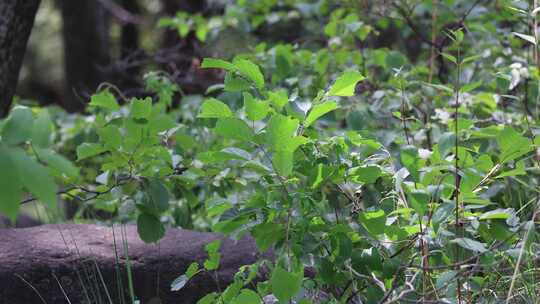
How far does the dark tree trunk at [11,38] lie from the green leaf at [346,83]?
1.77 meters

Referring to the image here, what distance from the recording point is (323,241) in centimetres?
199

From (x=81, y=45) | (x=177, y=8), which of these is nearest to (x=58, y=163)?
(x=177, y=8)

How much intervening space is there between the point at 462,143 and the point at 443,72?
2.03m

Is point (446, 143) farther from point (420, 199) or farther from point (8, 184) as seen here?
point (8, 184)

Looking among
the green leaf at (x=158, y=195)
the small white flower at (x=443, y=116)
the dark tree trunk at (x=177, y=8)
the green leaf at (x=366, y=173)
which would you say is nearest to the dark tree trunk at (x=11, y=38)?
the green leaf at (x=158, y=195)

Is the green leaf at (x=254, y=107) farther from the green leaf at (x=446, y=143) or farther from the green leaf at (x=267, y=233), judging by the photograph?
the green leaf at (x=446, y=143)

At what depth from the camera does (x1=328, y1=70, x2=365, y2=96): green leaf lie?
1901 millimetres

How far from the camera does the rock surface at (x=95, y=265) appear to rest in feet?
7.88

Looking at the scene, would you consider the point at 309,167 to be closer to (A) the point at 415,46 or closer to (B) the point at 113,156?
(B) the point at 113,156

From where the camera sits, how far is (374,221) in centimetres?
191

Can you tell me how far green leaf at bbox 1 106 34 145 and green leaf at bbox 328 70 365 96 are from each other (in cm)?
79

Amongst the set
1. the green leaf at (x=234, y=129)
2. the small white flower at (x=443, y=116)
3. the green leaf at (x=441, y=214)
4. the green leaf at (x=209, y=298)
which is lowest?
the small white flower at (x=443, y=116)

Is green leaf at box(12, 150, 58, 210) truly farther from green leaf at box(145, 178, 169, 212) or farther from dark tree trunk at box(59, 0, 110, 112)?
dark tree trunk at box(59, 0, 110, 112)

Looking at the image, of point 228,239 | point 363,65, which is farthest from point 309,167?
point 363,65
